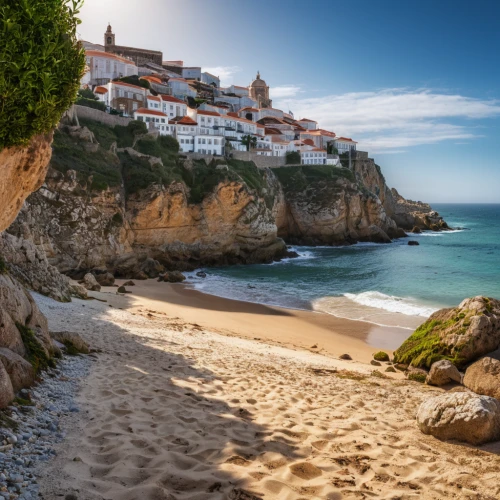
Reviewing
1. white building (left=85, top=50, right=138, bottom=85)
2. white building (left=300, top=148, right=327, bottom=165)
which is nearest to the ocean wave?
white building (left=300, top=148, right=327, bottom=165)

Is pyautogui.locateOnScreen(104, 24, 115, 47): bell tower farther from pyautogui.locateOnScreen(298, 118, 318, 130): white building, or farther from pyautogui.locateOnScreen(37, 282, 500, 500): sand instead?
pyautogui.locateOnScreen(37, 282, 500, 500): sand

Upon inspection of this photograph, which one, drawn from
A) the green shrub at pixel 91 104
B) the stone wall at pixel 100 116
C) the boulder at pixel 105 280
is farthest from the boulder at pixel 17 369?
the green shrub at pixel 91 104

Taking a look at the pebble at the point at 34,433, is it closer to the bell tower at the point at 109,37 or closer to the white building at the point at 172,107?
the white building at the point at 172,107

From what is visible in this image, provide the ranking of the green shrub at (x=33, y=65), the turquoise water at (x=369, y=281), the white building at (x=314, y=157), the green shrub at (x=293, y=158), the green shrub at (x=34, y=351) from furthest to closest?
the white building at (x=314, y=157)
the green shrub at (x=293, y=158)
the turquoise water at (x=369, y=281)
the green shrub at (x=34, y=351)
the green shrub at (x=33, y=65)

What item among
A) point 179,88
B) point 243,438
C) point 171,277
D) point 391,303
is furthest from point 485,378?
point 179,88

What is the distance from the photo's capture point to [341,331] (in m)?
24.6

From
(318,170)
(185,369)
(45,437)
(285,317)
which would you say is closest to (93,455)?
(45,437)

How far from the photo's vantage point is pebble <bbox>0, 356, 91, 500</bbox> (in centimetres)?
468

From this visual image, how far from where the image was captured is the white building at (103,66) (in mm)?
78838

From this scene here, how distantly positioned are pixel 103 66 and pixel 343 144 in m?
51.4

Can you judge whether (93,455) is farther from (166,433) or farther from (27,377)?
(27,377)

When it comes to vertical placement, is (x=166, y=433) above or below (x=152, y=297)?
above

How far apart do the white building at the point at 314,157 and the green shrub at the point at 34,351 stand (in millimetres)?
81923

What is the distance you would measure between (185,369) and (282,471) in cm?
528
